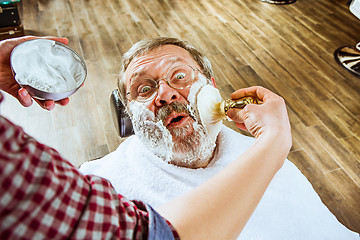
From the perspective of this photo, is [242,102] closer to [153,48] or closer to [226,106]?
[226,106]

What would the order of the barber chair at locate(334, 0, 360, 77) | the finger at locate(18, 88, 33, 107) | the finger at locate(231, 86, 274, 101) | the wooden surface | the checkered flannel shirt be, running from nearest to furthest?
1. the checkered flannel shirt
2. the finger at locate(231, 86, 274, 101)
3. the finger at locate(18, 88, 33, 107)
4. the wooden surface
5. the barber chair at locate(334, 0, 360, 77)

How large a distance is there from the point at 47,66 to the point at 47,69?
0.04ft

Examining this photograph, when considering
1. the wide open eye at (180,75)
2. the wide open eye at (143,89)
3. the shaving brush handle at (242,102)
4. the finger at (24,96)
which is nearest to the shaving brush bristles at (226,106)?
the shaving brush handle at (242,102)

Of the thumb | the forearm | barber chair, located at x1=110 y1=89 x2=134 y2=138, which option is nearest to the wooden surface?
barber chair, located at x1=110 y1=89 x2=134 y2=138

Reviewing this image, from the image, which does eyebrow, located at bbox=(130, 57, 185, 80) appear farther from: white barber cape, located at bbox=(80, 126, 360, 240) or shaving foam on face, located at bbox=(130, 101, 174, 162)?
white barber cape, located at bbox=(80, 126, 360, 240)

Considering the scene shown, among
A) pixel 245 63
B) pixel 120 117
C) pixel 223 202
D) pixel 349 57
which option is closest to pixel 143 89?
pixel 120 117

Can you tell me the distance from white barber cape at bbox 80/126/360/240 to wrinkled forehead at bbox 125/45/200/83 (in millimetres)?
384

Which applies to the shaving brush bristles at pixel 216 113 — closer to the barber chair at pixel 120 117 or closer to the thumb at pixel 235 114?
the thumb at pixel 235 114

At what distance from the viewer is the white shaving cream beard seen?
1.23 meters

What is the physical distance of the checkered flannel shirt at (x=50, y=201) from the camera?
1.26 feet

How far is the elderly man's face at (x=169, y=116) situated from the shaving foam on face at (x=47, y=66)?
1.09 feet

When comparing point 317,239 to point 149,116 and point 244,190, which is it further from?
point 149,116

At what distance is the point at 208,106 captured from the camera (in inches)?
47.2

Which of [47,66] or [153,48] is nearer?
[47,66]
